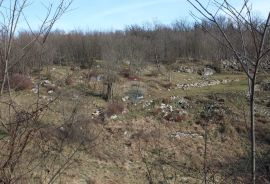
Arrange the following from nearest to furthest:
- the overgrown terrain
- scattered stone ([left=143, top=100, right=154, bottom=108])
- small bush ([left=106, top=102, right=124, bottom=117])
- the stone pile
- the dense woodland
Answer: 1. the dense woodland
2. the overgrown terrain
3. small bush ([left=106, top=102, right=124, bottom=117])
4. scattered stone ([left=143, top=100, right=154, bottom=108])
5. the stone pile

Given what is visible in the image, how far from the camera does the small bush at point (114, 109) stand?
69.6 ft

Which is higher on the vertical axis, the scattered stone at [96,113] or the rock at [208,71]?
the rock at [208,71]

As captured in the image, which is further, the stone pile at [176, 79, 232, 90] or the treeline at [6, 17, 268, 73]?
the treeline at [6, 17, 268, 73]

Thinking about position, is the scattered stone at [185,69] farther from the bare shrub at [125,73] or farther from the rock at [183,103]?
the rock at [183,103]

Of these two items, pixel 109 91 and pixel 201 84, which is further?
pixel 201 84

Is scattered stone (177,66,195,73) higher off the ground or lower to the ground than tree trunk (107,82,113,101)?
→ higher

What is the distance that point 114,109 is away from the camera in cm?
2150

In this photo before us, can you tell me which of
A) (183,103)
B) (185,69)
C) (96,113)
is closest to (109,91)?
(96,113)

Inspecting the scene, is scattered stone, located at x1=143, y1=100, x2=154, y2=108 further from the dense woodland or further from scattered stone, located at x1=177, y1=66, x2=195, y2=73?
scattered stone, located at x1=177, y1=66, x2=195, y2=73

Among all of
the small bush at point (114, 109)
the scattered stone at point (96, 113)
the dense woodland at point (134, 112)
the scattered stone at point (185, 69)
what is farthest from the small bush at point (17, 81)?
the scattered stone at point (185, 69)

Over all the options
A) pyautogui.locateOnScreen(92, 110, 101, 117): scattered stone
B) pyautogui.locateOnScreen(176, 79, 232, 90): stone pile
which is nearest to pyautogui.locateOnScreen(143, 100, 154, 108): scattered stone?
pyautogui.locateOnScreen(92, 110, 101, 117): scattered stone

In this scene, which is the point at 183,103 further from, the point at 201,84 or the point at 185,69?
the point at 185,69

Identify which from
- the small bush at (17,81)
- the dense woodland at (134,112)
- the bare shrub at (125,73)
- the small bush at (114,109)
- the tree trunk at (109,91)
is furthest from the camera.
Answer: the bare shrub at (125,73)

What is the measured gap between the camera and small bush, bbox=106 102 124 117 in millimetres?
21203
